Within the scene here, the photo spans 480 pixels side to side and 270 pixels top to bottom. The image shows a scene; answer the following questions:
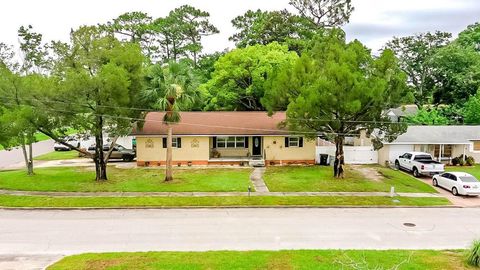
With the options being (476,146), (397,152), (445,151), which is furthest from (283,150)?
(476,146)

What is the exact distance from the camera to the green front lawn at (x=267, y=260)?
1352 cm

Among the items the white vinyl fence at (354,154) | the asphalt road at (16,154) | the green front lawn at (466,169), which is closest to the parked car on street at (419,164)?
the white vinyl fence at (354,154)

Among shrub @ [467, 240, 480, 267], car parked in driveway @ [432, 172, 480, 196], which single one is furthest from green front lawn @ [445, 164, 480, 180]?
shrub @ [467, 240, 480, 267]

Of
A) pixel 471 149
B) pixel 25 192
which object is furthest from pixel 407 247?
pixel 471 149

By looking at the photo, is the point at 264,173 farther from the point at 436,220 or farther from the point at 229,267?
the point at 229,267

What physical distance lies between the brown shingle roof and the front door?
4.23ft

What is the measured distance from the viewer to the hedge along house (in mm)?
34906

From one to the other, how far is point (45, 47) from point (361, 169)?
55951mm

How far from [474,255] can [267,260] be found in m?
6.99

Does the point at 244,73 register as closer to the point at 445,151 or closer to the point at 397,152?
the point at 397,152

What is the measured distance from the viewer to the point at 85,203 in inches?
916

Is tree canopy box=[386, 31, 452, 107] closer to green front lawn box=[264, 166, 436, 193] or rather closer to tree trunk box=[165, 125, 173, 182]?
green front lawn box=[264, 166, 436, 193]

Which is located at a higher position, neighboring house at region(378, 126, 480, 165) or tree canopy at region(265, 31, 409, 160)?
tree canopy at region(265, 31, 409, 160)

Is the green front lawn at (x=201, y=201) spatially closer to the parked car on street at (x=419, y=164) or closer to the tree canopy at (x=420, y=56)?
the parked car on street at (x=419, y=164)
